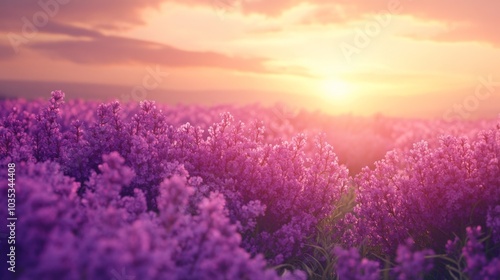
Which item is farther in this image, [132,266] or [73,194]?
[73,194]

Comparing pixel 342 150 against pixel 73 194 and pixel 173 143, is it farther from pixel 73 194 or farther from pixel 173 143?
pixel 73 194

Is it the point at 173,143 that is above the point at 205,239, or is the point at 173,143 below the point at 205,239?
above

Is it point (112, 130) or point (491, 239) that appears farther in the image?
point (112, 130)

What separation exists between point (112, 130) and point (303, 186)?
80.5 inches

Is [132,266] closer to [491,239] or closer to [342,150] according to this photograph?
[491,239]

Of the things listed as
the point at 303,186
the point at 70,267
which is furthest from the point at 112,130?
the point at 70,267

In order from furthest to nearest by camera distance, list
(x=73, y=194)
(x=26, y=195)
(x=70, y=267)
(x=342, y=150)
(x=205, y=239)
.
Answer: (x=342, y=150)
(x=73, y=194)
(x=205, y=239)
(x=26, y=195)
(x=70, y=267)

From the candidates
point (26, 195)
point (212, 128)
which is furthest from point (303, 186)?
point (26, 195)

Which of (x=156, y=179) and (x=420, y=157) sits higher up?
(x=420, y=157)

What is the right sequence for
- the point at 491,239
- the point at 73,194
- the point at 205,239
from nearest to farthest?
the point at 205,239, the point at 73,194, the point at 491,239

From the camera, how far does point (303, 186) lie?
17.9ft

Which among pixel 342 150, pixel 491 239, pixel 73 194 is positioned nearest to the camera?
pixel 73 194

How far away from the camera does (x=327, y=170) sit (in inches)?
219

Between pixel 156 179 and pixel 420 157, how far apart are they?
105 inches
